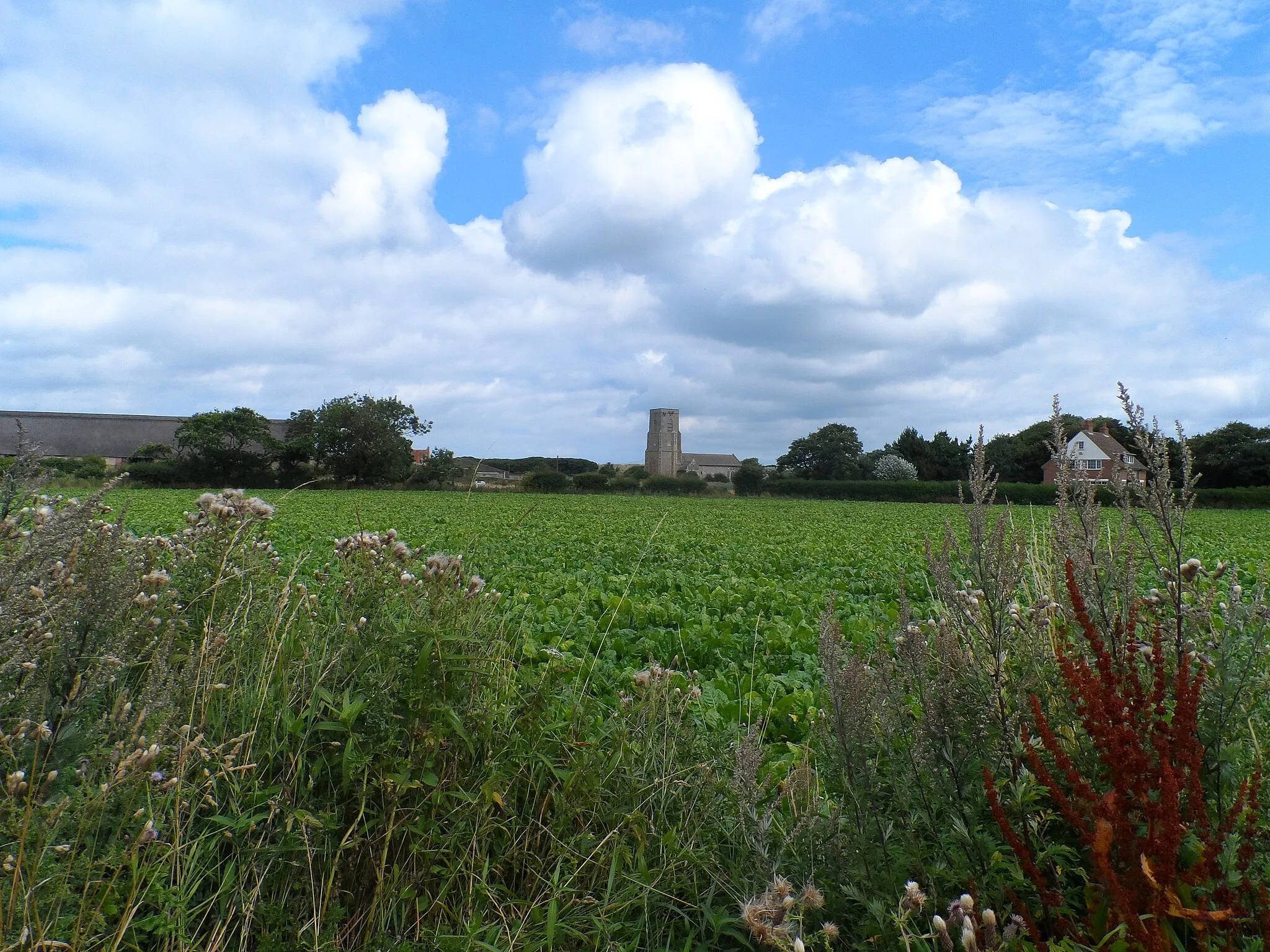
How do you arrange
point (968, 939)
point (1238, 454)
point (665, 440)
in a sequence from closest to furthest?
point (968, 939) < point (1238, 454) < point (665, 440)

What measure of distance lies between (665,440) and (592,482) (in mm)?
33280

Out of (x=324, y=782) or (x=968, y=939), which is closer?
(x=968, y=939)

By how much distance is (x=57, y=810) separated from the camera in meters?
1.86

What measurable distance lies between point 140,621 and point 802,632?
537 centimetres

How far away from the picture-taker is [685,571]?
11.3 meters

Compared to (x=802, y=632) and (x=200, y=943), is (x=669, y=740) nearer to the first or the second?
(x=200, y=943)

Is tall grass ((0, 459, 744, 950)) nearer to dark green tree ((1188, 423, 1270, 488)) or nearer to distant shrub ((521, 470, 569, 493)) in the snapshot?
distant shrub ((521, 470, 569, 493))

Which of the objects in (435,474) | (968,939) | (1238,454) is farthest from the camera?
(435,474)

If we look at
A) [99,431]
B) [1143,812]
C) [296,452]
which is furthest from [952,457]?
[99,431]

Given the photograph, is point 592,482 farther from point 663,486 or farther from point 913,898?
point 913,898

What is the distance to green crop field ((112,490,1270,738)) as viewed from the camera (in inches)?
218

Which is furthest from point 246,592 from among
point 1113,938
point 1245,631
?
point 1245,631

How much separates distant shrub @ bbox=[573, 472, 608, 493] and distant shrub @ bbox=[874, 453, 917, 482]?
2737cm

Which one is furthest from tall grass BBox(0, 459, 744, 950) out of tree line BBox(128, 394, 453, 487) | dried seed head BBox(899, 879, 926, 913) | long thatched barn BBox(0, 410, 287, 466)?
long thatched barn BBox(0, 410, 287, 466)
